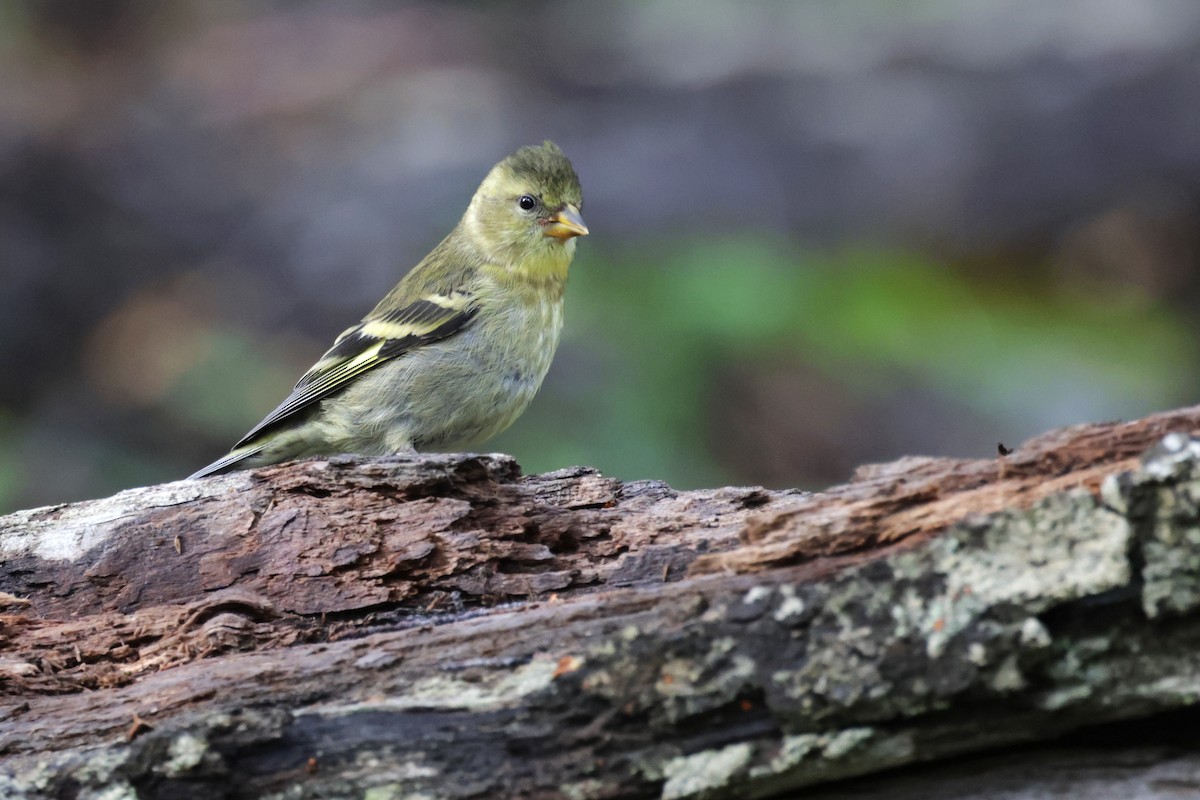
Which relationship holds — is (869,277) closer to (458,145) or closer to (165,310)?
(458,145)

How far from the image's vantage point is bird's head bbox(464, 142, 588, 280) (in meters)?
6.32

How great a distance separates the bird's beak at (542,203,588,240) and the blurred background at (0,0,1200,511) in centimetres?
121

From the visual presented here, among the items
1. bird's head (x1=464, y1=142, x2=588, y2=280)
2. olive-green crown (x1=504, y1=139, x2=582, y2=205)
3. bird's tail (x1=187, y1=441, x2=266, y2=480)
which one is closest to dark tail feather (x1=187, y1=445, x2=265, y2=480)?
bird's tail (x1=187, y1=441, x2=266, y2=480)

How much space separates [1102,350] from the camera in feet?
25.6

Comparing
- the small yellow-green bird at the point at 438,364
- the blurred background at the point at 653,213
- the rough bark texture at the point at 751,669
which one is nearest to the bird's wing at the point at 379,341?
the small yellow-green bird at the point at 438,364

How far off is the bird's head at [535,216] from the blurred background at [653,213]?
1.17 m

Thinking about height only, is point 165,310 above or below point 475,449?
above

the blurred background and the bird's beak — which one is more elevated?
the blurred background

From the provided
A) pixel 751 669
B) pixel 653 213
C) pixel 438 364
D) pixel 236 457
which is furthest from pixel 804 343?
pixel 751 669

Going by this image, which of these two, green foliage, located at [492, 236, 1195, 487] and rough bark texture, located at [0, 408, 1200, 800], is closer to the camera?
rough bark texture, located at [0, 408, 1200, 800]

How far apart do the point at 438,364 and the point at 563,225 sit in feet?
3.73

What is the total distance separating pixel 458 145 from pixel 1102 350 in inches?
201

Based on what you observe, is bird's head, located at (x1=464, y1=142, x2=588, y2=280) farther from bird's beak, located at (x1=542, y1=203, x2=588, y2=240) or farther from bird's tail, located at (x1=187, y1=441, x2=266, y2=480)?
bird's tail, located at (x1=187, y1=441, x2=266, y2=480)

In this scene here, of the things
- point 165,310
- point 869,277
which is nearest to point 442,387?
point 869,277
